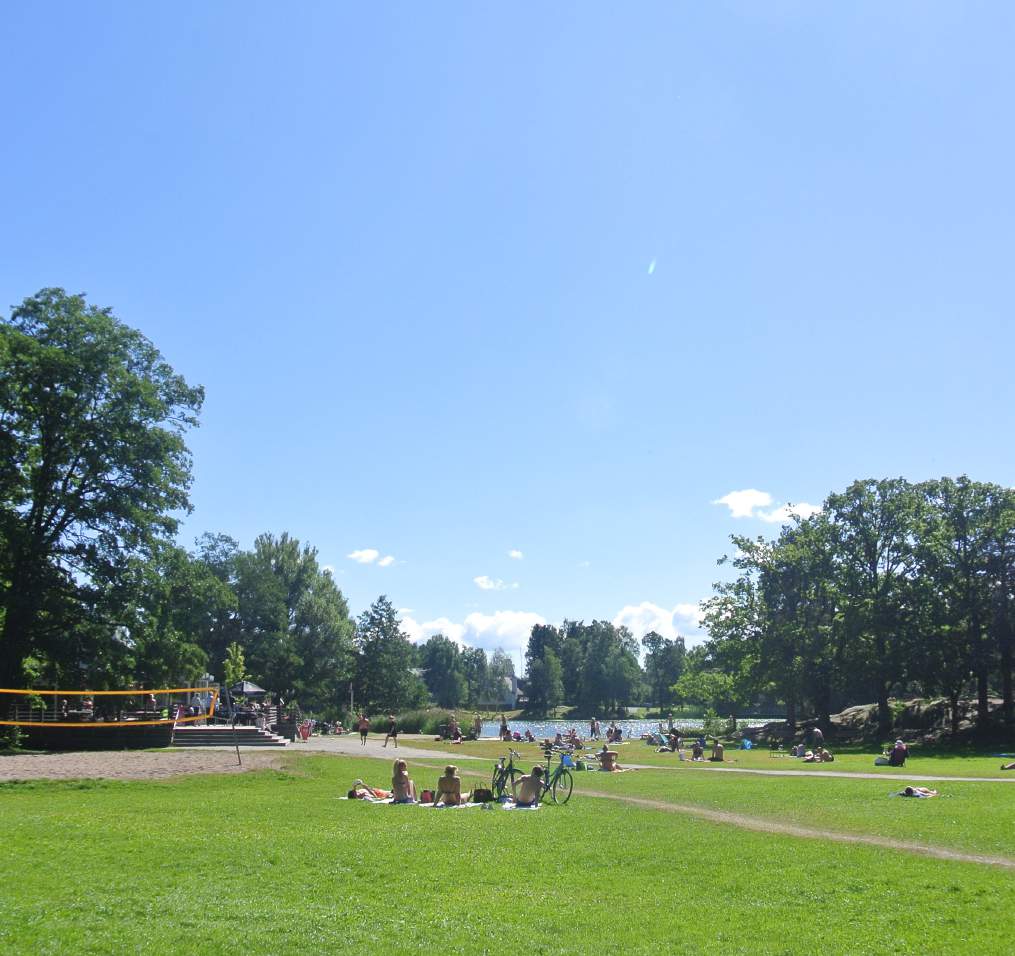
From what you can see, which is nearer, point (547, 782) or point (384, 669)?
point (547, 782)

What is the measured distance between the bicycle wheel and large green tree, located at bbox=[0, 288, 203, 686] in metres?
24.2

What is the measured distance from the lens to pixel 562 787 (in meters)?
21.0

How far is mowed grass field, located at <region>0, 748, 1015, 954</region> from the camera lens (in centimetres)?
876

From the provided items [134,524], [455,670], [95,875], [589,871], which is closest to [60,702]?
[134,524]

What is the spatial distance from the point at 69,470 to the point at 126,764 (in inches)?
623

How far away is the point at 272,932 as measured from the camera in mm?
8844

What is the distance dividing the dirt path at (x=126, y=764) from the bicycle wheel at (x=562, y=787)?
9.82m

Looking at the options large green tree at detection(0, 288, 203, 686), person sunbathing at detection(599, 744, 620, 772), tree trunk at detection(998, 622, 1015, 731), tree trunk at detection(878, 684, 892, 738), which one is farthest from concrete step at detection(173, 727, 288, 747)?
tree trunk at detection(998, 622, 1015, 731)

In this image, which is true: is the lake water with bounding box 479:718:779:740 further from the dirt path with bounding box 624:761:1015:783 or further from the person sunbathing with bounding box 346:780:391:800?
the person sunbathing with bounding box 346:780:391:800

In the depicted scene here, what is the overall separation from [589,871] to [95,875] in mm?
6311

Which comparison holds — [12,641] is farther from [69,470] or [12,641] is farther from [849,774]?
[849,774]

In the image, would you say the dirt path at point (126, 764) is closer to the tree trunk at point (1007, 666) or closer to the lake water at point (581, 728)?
the tree trunk at point (1007, 666)

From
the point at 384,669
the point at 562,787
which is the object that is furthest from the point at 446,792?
the point at 384,669

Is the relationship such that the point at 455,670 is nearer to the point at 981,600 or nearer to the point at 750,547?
the point at 750,547
